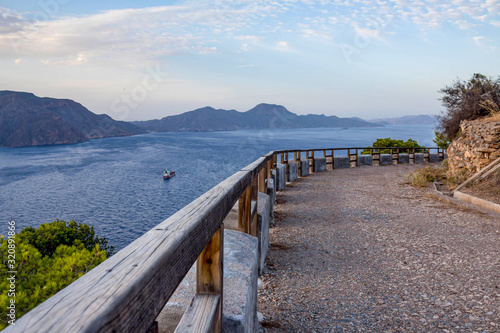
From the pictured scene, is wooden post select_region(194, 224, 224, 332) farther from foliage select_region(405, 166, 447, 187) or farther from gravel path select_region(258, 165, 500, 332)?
foliage select_region(405, 166, 447, 187)

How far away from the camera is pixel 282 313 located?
3.87 metres

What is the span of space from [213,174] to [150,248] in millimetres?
70684

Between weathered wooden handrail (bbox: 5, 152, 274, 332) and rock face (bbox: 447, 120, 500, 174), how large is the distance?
11.9 meters

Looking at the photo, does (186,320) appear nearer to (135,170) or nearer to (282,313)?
(282,313)

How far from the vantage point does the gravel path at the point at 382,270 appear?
3.73 meters

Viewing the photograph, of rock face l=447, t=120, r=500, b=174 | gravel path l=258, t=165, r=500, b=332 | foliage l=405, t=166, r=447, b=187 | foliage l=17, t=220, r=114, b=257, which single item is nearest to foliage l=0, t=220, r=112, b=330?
gravel path l=258, t=165, r=500, b=332

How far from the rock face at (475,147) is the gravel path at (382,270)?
9.68 ft

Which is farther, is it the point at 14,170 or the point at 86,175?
the point at 14,170

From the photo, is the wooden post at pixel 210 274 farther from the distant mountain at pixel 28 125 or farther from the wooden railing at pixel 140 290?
the distant mountain at pixel 28 125

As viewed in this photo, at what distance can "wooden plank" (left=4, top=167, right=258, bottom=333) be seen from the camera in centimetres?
64

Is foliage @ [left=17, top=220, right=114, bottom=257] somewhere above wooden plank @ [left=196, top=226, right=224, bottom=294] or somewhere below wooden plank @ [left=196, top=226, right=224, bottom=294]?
below

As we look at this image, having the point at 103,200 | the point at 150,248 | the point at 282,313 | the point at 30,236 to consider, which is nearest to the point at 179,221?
the point at 150,248

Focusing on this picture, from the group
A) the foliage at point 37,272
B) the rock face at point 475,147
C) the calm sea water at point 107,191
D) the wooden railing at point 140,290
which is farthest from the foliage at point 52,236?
the calm sea water at point 107,191

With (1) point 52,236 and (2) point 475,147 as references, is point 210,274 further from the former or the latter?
(1) point 52,236
